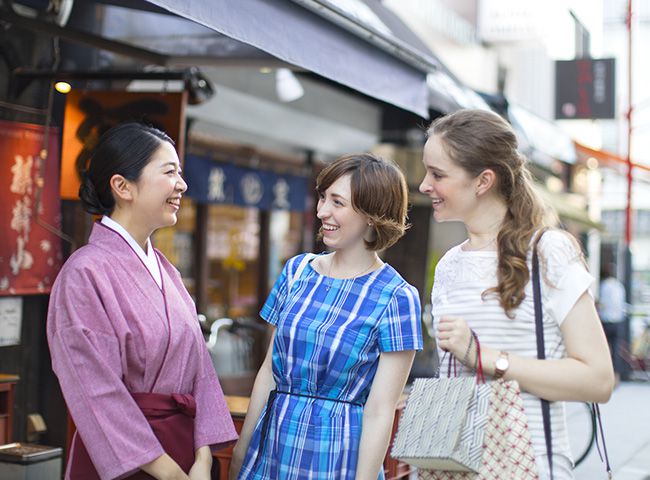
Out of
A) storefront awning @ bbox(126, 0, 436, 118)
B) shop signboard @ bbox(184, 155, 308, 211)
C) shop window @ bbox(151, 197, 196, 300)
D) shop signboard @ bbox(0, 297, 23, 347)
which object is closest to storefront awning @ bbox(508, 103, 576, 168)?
shop signboard @ bbox(184, 155, 308, 211)

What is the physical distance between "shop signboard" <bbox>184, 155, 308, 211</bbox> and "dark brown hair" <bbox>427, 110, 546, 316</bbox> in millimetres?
6780

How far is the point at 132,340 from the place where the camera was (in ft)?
9.93

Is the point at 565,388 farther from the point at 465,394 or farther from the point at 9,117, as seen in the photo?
the point at 9,117

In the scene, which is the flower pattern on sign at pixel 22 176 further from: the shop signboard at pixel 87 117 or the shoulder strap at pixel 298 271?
the shoulder strap at pixel 298 271

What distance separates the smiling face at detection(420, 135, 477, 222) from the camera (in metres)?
2.84

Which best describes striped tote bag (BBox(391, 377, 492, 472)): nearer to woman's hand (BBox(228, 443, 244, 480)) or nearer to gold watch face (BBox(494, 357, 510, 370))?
gold watch face (BBox(494, 357, 510, 370))

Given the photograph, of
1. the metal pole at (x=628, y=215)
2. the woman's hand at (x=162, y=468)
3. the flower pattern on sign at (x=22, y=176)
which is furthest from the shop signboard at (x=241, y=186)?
the metal pole at (x=628, y=215)

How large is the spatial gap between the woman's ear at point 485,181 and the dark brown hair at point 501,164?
0.04ft

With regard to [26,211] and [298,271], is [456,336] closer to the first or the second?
[298,271]

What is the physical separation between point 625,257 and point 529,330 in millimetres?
14455

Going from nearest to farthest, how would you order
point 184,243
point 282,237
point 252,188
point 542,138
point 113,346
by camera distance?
point 113,346, point 252,188, point 184,243, point 282,237, point 542,138

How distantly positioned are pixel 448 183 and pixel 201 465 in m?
1.34

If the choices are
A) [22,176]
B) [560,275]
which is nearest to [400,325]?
[560,275]

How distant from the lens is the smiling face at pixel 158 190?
3.20m
